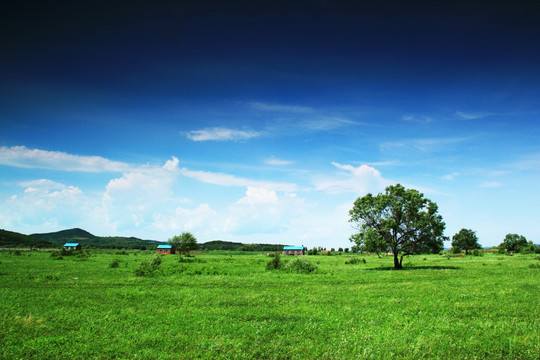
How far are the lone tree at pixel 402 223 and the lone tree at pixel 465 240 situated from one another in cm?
10103

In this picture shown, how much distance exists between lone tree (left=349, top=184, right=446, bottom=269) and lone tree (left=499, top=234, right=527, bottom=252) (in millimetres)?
125357

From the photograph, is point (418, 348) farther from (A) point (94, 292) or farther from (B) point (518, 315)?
(A) point (94, 292)

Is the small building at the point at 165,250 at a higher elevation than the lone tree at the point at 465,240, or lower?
lower

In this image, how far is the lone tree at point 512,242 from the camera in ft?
460

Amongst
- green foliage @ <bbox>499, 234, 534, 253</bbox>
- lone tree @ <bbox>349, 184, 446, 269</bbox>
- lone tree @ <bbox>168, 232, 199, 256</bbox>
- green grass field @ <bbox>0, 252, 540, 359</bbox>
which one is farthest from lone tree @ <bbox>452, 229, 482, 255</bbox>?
green grass field @ <bbox>0, 252, 540, 359</bbox>

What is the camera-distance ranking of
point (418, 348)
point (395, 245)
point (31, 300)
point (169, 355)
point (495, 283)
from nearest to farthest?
1. point (169, 355)
2. point (418, 348)
3. point (31, 300)
4. point (495, 283)
5. point (395, 245)

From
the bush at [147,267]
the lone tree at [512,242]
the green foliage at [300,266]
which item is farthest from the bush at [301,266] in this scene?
the lone tree at [512,242]

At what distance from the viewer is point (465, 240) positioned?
436 ft

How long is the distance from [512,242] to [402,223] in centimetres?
13405

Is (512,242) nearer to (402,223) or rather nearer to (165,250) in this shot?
(402,223)

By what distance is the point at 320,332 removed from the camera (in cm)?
1445

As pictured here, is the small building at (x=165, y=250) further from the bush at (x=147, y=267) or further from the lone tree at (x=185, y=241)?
the bush at (x=147, y=267)

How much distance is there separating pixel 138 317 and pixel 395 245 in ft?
146

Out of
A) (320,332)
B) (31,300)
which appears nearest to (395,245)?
(320,332)
